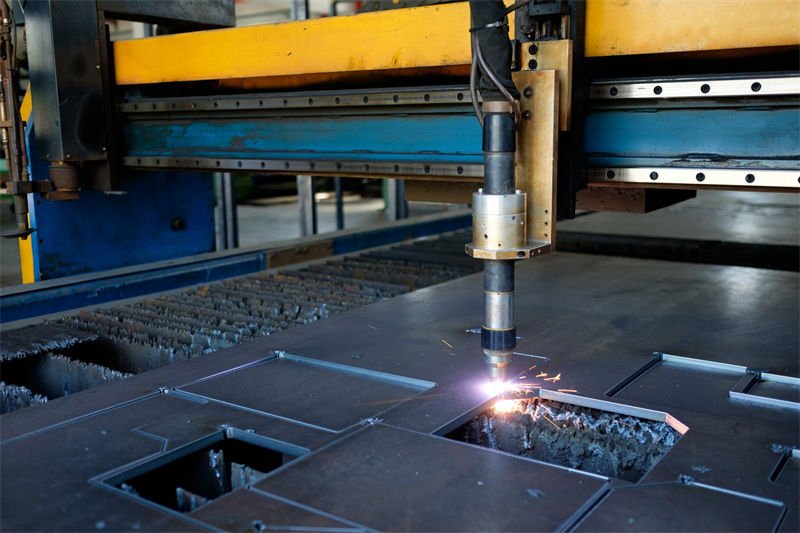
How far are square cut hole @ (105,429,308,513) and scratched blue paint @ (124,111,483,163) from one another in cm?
95

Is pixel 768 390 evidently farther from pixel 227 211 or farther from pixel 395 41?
pixel 227 211

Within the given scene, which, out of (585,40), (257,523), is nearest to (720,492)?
(257,523)

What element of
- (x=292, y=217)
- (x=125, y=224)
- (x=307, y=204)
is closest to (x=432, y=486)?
(x=125, y=224)

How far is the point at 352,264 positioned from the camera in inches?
127

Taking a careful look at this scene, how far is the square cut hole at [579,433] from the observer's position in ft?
4.91

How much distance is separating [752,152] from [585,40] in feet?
1.41

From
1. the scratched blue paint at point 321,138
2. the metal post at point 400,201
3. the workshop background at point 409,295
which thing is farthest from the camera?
the metal post at point 400,201

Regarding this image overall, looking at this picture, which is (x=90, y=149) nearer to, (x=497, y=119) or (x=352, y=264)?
(x=352, y=264)

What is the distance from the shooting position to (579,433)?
5.03ft

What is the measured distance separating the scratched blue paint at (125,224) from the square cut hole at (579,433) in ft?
6.57

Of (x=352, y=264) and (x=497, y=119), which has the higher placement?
(x=497, y=119)

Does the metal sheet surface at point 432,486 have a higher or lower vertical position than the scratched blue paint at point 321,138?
lower

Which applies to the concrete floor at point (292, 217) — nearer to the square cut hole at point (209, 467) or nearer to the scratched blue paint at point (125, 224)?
the scratched blue paint at point (125, 224)

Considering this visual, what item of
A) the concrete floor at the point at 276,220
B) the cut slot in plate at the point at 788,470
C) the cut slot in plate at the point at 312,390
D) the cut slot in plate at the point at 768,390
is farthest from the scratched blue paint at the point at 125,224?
the concrete floor at the point at 276,220
